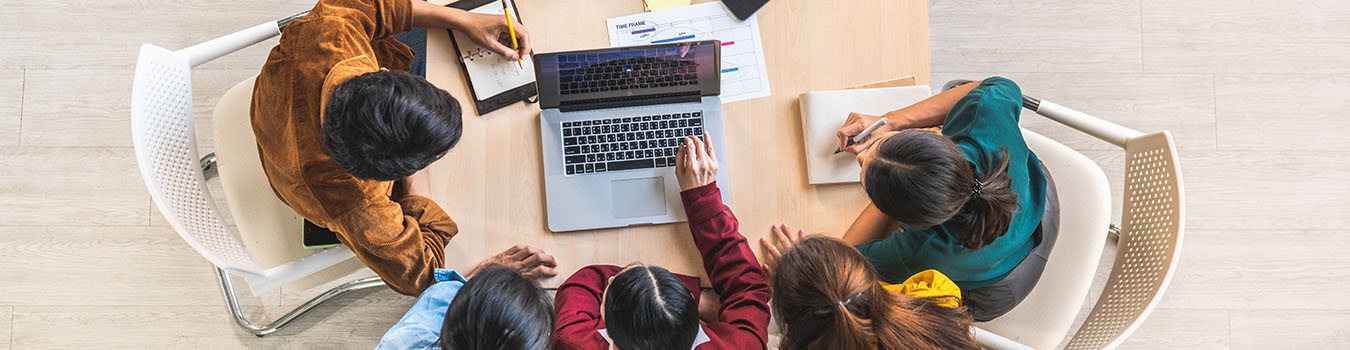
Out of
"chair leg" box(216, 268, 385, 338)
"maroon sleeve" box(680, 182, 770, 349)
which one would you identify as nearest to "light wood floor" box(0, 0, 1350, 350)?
"chair leg" box(216, 268, 385, 338)

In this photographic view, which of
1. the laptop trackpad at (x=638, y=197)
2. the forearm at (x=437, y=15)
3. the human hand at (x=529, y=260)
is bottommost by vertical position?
the human hand at (x=529, y=260)

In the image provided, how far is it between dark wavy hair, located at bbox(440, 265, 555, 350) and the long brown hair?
378mm

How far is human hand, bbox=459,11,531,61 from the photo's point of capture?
1.25 metres

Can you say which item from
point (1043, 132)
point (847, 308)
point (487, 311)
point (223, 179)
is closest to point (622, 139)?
point (487, 311)

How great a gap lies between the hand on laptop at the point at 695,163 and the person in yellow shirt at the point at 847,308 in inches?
7.9

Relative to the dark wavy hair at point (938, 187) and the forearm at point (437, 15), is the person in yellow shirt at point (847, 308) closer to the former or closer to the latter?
the dark wavy hair at point (938, 187)

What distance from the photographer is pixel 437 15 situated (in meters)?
1.25

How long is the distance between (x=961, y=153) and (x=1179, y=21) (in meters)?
1.42

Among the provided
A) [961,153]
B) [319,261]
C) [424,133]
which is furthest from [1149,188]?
[319,261]

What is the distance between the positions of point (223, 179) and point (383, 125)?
0.54 m

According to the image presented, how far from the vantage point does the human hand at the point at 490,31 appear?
1.25 metres

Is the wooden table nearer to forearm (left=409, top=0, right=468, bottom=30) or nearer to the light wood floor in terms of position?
forearm (left=409, top=0, right=468, bottom=30)

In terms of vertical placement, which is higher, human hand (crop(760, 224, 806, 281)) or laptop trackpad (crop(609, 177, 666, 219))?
laptop trackpad (crop(609, 177, 666, 219))

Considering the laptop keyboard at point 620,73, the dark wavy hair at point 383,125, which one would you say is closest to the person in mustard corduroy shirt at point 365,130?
the dark wavy hair at point 383,125
